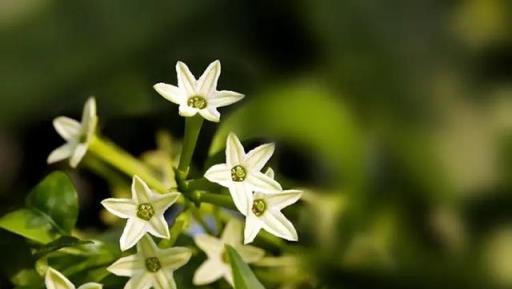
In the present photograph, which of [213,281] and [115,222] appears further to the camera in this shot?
[115,222]

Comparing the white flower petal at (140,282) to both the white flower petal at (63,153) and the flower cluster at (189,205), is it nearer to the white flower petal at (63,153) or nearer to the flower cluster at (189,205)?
the flower cluster at (189,205)

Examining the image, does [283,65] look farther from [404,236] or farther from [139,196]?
[139,196]

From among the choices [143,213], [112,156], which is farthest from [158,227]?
[112,156]

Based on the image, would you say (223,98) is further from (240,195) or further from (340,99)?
(340,99)

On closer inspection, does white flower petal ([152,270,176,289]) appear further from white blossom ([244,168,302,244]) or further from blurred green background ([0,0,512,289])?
blurred green background ([0,0,512,289])

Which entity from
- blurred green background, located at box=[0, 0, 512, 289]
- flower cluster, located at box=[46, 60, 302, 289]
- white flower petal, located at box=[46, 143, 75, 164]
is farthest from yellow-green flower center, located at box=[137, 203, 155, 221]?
blurred green background, located at box=[0, 0, 512, 289]

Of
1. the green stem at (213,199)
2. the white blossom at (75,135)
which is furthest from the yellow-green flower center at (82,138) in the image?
the green stem at (213,199)

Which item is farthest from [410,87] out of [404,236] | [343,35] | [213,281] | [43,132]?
[213,281]
